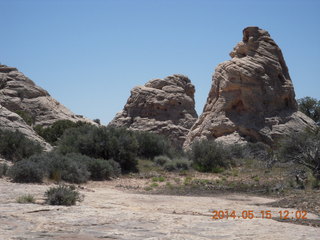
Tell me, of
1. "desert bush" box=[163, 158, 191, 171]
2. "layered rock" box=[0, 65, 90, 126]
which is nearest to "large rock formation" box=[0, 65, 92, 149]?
"layered rock" box=[0, 65, 90, 126]

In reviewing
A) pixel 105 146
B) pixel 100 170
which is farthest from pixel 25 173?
pixel 105 146

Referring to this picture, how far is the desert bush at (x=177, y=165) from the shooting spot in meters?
22.3

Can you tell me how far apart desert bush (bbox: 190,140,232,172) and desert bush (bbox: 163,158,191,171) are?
69 cm

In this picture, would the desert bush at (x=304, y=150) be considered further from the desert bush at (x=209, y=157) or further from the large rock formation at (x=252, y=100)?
the large rock formation at (x=252, y=100)

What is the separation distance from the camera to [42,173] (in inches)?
594

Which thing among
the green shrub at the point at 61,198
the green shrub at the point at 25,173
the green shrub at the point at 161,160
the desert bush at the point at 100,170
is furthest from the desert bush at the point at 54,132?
the green shrub at the point at 61,198

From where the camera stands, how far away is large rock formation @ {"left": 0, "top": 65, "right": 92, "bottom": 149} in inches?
1447

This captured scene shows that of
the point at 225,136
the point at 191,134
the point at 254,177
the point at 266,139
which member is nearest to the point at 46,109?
the point at 191,134

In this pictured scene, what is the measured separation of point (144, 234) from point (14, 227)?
2042 millimetres

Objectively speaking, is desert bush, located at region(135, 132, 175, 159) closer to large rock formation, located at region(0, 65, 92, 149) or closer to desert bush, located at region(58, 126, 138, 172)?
desert bush, located at region(58, 126, 138, 172)

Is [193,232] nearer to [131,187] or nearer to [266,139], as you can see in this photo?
[131,187]

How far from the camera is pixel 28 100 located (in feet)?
125

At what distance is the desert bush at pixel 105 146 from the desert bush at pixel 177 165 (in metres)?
1.64

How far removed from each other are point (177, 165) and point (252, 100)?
10412 millimetres
